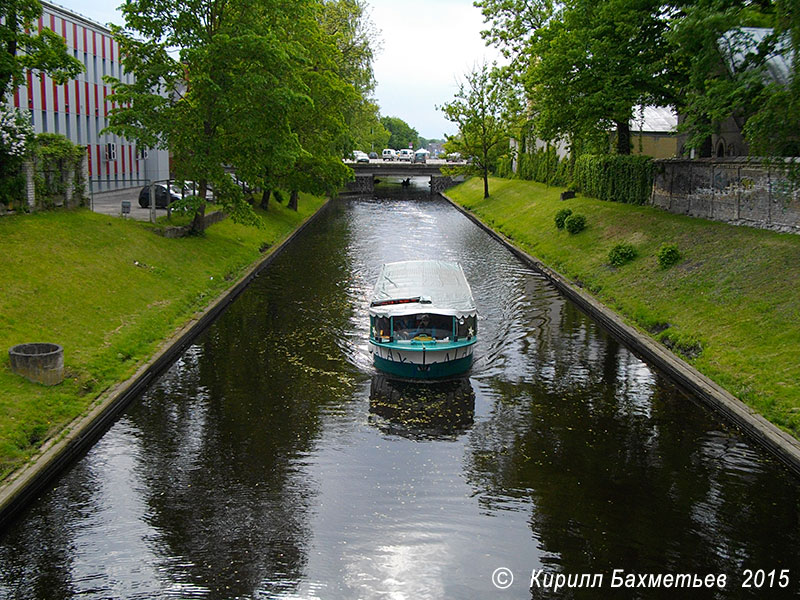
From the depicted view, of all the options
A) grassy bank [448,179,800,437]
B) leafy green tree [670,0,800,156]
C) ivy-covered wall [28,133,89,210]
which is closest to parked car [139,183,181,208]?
Answer: ivy-covered wall [28,133,89,210]

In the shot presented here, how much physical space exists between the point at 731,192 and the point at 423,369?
56.8ft

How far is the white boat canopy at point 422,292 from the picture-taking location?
19.3m

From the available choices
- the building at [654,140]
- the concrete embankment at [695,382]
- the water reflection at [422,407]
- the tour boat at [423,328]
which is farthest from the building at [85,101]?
the building at [654,140]

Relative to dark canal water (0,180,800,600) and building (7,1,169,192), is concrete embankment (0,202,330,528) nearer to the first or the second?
dark canal water (0,180,800,600)

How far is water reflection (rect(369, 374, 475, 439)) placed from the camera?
51.3 ft

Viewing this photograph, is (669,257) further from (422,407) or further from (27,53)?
(27,53)

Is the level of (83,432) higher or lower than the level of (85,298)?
lower

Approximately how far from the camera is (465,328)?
19.3m

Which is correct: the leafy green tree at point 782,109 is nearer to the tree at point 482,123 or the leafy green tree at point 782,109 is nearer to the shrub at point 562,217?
the shrub at point 562,217

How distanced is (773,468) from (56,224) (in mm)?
23641

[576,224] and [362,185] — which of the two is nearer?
[576,224]

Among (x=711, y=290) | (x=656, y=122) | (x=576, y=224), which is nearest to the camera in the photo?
(x=711, y=290)

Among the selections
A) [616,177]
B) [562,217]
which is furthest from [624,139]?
[562,217]

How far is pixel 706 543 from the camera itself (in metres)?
11.1
